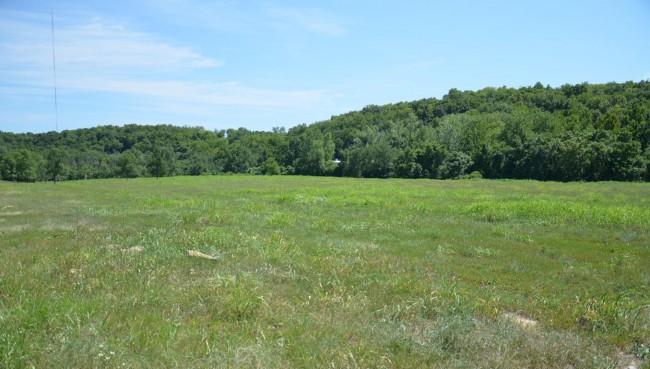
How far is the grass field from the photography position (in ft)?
21.7

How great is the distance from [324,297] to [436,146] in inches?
3446

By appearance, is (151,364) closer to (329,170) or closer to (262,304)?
(262,304)

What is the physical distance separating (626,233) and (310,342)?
17.0 m

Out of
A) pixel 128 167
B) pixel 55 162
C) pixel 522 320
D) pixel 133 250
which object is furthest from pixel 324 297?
pixel 128 167

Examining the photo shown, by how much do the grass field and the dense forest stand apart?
186 feet

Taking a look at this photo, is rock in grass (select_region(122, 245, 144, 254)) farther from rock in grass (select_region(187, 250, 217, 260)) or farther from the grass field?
rock in grass (select_region(187, 250, 217, 260))

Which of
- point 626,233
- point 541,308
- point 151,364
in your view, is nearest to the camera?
point 151,364

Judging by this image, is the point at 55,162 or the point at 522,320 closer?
the point at 522,320

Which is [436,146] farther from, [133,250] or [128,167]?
[133,250]

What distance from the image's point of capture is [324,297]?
921 cm

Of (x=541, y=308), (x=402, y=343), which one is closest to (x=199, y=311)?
(x=402, y=343)

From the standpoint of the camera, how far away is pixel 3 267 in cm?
1109

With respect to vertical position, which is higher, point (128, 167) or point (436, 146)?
point (436, 146)

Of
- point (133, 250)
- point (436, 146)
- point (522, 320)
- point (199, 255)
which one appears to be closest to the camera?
point (522, 320)
